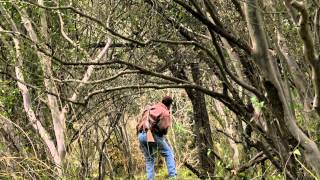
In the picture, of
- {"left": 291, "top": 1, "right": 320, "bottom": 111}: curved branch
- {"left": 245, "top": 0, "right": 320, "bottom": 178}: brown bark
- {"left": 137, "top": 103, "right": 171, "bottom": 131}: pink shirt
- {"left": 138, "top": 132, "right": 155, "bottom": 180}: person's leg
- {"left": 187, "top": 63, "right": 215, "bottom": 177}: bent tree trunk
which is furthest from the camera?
{"left": 138, "top": 132, "right": 155, "bottom": 180}: person's leg

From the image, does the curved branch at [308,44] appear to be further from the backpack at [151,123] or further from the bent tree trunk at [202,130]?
the backpack at [151,123]

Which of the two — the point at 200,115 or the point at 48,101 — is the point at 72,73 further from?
the point at 200,115

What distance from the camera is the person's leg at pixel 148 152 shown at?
29.3 feet

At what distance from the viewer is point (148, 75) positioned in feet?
18.5

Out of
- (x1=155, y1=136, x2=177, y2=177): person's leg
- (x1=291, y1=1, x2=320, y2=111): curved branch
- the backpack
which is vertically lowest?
(x1=155, y1=136, x2=177, y2=177): person's leg

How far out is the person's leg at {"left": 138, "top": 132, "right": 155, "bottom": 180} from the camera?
8922mm

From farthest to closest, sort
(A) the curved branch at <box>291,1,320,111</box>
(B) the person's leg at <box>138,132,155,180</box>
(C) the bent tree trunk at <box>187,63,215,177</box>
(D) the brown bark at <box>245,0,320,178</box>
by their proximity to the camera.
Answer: (B) the person's leg at <box>138,132,155,180</box> < (C) the bent tree trunk at <box>187,63,215,177</box> < (D) the brown bark at <box>245,0,320,178</box> < (A) the curved branch at <box>291,1,320,111</box>

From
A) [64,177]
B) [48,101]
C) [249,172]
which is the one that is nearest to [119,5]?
[48,101]

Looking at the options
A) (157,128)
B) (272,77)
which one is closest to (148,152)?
(157,128)

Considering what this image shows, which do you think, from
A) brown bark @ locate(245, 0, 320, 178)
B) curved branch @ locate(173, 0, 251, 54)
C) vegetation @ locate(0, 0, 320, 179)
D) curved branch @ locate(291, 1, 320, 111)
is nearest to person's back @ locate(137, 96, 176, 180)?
vegetation @ locate(0, 0, 320, 179)

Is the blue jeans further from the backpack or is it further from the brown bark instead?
the brown bark

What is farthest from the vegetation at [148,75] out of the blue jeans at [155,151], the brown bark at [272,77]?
the blue jeans at [155,151]

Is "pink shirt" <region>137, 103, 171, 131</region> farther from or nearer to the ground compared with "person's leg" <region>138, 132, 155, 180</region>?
farther from the ground

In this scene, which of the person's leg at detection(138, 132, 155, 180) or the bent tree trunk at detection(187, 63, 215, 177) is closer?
the bent tree trunk at detection(187, 63, 215, 177)
